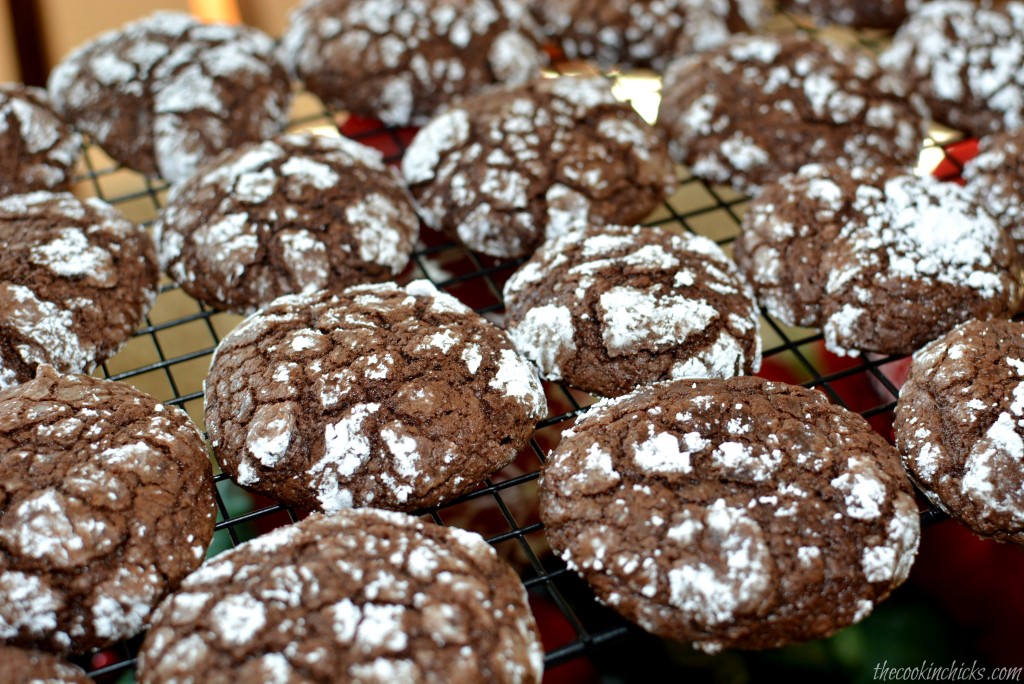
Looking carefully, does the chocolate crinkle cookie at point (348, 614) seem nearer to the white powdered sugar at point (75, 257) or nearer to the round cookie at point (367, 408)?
the round cookie at point (367, 408)

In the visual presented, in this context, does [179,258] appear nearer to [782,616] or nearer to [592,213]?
[592,213]

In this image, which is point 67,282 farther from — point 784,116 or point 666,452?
point 784,116

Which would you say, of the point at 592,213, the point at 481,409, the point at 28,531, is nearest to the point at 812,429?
the point at 481,409

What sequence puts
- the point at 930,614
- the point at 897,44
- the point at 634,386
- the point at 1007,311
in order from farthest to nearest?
the point at 897,44, the point at 930,614, the point at 1007,311, the point at 634,386

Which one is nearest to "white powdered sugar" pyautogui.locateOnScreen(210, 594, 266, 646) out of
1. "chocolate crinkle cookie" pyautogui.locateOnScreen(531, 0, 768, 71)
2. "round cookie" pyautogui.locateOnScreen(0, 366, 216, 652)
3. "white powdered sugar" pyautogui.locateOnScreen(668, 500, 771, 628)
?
"round cookie" pyautogui.locateOnScreen(0, 366, 216, 652)

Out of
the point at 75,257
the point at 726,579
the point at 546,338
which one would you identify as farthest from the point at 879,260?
the point at 75,257

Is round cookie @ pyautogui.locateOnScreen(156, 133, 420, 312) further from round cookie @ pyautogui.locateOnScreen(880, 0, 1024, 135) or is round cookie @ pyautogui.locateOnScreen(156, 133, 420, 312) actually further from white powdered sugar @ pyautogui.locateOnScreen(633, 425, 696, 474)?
round cookie @ pyautogui.locateOnScreen(880, 0, 1024, 135)
